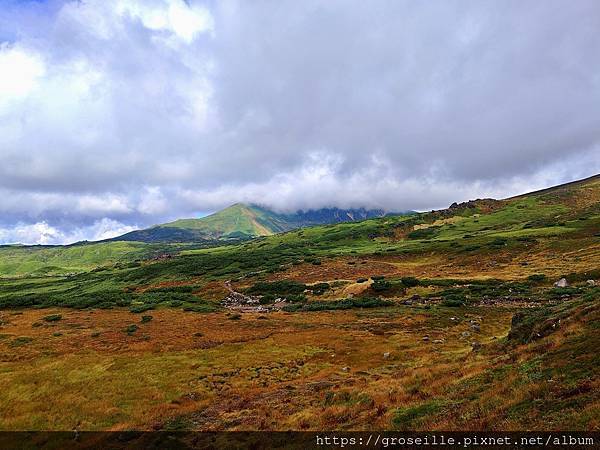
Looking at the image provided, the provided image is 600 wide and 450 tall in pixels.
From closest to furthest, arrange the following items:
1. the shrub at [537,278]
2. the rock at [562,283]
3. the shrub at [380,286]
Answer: the rock at [562,283] < the shrub at [537,278] < the shrub at [380,286]

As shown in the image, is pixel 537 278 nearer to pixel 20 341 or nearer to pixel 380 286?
pixel 380 286

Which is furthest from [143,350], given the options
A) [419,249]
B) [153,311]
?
[419,249]

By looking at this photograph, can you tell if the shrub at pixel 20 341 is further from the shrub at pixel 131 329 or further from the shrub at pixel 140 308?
the shrub at pixel 140 308

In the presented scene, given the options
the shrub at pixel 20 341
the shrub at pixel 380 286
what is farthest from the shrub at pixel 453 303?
the shrub at pixel 20 341

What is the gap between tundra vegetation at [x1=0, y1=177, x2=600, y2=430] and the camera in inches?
642

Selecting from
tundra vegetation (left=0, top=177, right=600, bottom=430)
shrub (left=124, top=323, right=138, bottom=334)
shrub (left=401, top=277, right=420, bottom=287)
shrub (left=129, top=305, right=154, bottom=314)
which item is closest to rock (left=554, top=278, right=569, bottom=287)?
tundra vegetation (left=0, top=177, right=600, bottom=430)

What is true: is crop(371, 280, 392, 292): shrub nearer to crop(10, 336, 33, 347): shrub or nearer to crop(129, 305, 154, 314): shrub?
crop(129, 305, 154, 314): shrub

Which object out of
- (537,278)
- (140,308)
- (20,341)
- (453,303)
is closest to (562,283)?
(537,278)

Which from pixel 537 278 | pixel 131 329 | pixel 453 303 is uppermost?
pixel 131 329

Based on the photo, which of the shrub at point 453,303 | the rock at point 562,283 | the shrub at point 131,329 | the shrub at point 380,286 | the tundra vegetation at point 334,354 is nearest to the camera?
the tundra vegetation at point 334,354

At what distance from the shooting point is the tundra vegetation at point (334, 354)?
16.3 meters

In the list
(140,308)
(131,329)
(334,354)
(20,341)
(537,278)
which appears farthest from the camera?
(140,308)

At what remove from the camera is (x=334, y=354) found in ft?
Answer: 122

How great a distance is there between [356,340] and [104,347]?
29357mm
